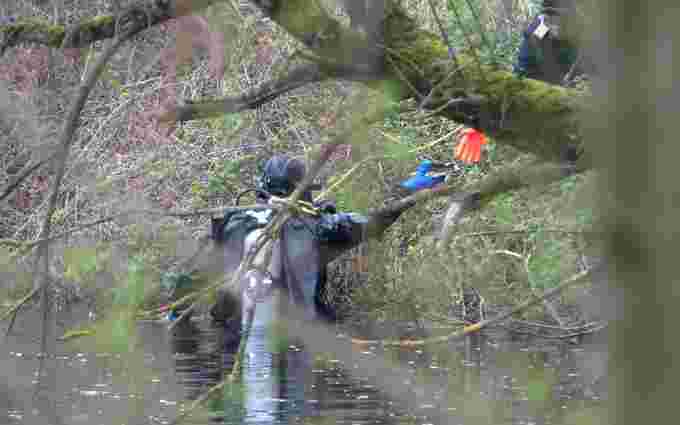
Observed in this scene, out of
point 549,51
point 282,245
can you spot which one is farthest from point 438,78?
point 282,245

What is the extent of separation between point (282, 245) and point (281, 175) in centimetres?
222

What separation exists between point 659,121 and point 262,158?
945 cm

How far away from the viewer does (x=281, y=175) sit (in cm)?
884

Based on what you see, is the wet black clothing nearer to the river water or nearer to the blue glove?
the blue glove

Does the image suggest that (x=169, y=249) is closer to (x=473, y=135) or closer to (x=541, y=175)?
(x=541, y=175)

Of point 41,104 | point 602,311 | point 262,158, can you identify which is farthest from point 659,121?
point 262,158

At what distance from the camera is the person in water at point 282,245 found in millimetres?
4293

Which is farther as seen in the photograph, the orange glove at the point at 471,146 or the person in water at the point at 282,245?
the orange glove at the point at 471,146

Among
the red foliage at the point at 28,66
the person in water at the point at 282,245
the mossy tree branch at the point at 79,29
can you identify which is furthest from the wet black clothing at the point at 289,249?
the red foliage at the point at 28,66

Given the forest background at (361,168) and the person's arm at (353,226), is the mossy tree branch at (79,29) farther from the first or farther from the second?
the person's arm at (353,226)

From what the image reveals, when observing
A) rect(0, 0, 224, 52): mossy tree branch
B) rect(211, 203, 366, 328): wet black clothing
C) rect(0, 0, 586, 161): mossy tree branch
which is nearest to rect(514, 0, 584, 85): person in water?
rect(0, 0, 586, 161): mossy tree branch

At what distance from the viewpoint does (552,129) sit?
5.32 meters

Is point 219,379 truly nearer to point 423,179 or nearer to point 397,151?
point 423,179

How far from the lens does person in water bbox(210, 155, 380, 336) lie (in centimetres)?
429
